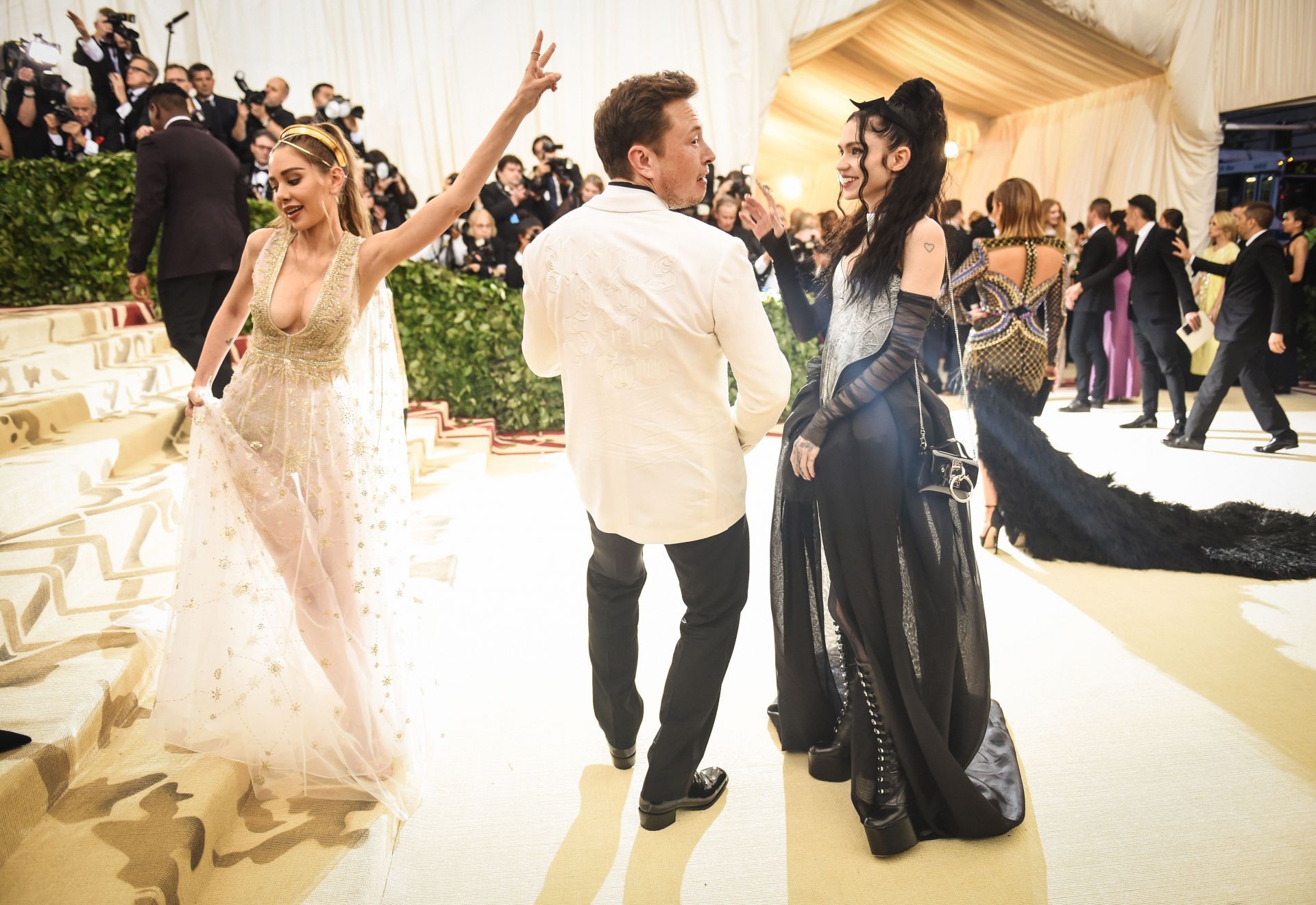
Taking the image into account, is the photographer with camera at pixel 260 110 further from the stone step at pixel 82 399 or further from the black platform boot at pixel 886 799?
the black platform boot at pixel 886 799

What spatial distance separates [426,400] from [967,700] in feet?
16.4

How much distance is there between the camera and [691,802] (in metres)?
2.09

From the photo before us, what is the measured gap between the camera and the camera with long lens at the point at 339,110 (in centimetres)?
727

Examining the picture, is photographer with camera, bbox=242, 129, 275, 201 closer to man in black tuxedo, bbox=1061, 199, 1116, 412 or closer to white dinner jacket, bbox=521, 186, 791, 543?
white dinner jacket, bbox=521, 186, 791, 543

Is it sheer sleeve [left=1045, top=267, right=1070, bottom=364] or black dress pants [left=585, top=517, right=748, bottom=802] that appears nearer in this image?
black dress pants [left=585, top=517, right=748, bottom=802]

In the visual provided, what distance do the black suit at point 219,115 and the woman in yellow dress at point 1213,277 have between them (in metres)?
7.83

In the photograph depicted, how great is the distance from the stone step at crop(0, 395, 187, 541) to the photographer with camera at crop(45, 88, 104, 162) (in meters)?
3.90

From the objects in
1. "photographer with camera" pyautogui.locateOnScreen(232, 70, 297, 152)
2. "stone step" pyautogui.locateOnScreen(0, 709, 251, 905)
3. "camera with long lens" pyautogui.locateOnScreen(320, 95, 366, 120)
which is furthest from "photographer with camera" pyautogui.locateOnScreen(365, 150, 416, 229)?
"stone step" pyautogui.locateOnScreen(0, 709, 251, 905)

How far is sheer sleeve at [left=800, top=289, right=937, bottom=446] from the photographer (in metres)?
1.88

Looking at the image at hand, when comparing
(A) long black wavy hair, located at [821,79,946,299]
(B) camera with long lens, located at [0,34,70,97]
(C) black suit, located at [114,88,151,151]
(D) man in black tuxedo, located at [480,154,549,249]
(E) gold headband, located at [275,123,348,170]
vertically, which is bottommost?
(A) long black wavy hair, located at [821,79,946,299]

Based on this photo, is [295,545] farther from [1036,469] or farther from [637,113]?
[1036,469]

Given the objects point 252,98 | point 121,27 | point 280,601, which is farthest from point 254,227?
point 280,601

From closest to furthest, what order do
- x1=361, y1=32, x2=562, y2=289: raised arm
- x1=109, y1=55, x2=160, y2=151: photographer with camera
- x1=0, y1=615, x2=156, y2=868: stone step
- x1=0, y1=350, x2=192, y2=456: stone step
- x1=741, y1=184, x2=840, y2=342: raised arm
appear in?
x1=0, y1=615, x2=156, y2=868: stone step → x1=361, y1=32, x2=562, y2=289: raised arm → x1=741, y1=184, x2=840, y2=342: raised arm → x1=0, y1=350, x2=192, y2=456: stone step → x1=109, y1=55, x2=160, y2=151: photographer with camera

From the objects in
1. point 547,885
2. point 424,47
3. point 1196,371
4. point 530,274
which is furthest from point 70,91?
point 1196,371
